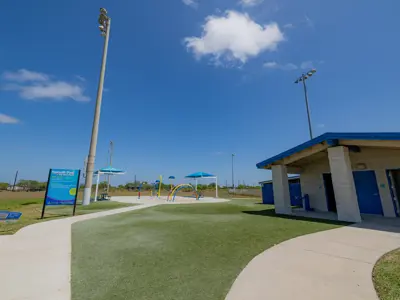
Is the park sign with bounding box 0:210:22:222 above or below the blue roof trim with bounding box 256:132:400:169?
below

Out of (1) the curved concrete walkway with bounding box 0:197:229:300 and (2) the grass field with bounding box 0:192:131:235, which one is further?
(2) the grass field with bounding box 0:192:131:235

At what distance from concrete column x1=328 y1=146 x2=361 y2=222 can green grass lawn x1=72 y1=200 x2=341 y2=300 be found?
2446 mm

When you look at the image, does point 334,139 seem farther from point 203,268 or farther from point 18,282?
point 18,282

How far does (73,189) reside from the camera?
9.91 metres

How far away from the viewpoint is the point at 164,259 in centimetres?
389

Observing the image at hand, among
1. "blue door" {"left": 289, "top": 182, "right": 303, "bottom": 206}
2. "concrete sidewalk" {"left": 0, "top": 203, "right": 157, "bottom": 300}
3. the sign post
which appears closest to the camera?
"concrete sidewalk" {"left": 0, "top": 203, "right": 157, "bottom": 300}

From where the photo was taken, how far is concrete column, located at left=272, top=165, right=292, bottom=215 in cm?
1035

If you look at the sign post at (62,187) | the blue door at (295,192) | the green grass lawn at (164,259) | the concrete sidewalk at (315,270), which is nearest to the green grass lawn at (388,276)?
the concrete sidewalk at (315,270)

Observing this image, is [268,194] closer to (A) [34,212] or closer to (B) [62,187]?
(B) [62,187]

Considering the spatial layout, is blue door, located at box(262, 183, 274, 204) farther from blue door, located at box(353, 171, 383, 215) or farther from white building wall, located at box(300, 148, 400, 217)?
Result: blue door, located at box(353, 171, 383, 215)

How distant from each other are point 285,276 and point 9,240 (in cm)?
690

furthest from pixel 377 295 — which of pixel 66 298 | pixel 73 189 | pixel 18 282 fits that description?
pixel 73 189

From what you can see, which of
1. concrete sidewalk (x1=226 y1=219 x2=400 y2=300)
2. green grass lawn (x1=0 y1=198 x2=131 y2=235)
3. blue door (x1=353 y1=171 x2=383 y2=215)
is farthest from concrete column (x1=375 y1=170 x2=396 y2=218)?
green grass lawn (x1=0 y1=198 x2=131 y2=235)

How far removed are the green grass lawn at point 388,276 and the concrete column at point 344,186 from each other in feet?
14.5
